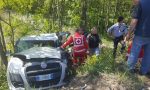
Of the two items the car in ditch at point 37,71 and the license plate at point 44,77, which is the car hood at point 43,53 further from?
the license plate at point 44,77

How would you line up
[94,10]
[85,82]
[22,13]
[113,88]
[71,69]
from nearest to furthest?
[113,88] → [85,82] → [71,69] → [22,13] → [94,10]

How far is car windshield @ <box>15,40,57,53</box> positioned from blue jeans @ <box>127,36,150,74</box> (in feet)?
14.0

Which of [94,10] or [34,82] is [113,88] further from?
[94,10]

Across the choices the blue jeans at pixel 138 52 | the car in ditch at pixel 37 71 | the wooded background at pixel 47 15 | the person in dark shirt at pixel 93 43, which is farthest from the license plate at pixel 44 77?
the wooded background at pixel 47 15

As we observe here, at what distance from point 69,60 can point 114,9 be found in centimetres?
1994

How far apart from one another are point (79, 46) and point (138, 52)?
3.88 meters

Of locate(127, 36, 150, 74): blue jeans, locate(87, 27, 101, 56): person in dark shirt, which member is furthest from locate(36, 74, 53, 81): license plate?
locate(87, 27, 101, 56): person in dark shirt

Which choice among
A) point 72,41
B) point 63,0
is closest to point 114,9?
point 63,0

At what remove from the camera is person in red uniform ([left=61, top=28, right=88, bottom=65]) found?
11383 mm

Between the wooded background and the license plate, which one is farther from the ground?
the license plate

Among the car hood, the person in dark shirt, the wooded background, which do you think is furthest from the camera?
the wooded background

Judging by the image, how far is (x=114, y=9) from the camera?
2914cm

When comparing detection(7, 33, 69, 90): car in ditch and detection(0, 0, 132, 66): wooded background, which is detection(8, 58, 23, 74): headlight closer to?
detection(7, 33, 69, 90): car in ditch

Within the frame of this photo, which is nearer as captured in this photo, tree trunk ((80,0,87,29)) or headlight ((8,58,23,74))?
headlight ((8,58,23,74))
